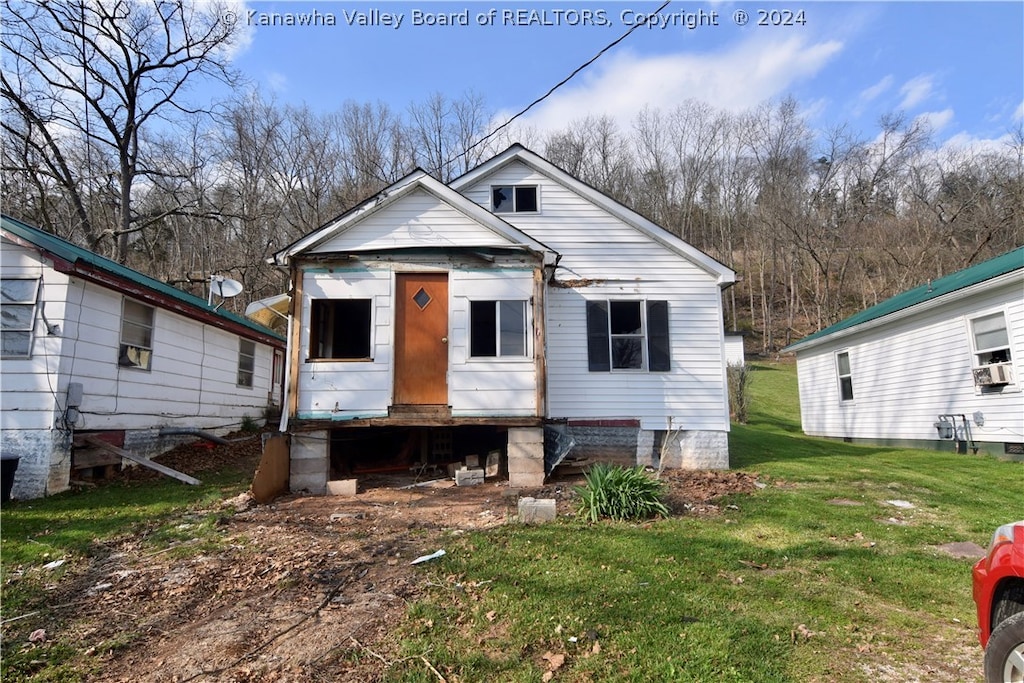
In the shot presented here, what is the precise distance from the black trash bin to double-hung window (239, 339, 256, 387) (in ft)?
20.4

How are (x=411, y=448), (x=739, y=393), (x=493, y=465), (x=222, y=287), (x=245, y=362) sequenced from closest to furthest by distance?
(x=493, y=465) < (x=411, y=448) < (x=222, y=287) < (x=245, y=362) < (x=739, y=393)

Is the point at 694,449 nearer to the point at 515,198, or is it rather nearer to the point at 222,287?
the point at 515,198

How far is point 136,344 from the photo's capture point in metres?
10.1

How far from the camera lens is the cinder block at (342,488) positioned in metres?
8.53

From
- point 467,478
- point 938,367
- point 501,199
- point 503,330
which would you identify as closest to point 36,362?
point 467,478

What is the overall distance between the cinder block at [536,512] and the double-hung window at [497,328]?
3.17m

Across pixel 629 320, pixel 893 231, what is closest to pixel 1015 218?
pixel 893 231

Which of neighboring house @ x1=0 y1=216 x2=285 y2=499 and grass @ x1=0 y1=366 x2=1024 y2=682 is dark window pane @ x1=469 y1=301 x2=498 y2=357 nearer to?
grass @ x1=0 y1=366 x2=1024 y2=682

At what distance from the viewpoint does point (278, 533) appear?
6320mm

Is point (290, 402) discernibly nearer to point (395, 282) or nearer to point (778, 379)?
point (395, 282)

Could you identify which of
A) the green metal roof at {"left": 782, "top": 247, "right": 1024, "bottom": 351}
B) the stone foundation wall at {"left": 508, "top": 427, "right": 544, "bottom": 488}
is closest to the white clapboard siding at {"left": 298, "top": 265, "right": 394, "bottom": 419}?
the stone foundation wall at {"left": 508, "top": 427, "right": 544, "bottom": 488}

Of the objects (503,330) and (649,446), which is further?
(649,446)

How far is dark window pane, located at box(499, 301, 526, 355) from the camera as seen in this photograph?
9352mm

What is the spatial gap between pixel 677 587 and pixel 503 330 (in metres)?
5.55
